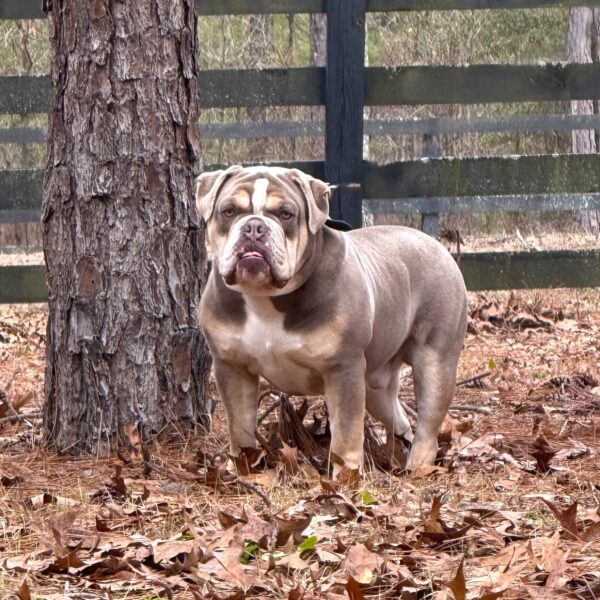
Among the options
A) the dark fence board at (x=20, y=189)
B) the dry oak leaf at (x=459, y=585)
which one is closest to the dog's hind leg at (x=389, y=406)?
the dry oak leaf at (x=459, y=585)

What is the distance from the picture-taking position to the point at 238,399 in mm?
4621

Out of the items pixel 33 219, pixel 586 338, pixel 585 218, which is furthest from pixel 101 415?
pixel 585 218

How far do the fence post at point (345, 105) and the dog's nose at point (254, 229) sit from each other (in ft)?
11.5

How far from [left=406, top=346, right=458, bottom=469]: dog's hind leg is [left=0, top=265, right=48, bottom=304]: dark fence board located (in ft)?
11.3

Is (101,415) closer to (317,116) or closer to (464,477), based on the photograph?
(464,477)

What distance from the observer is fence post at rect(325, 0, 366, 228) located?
7688 millimetres

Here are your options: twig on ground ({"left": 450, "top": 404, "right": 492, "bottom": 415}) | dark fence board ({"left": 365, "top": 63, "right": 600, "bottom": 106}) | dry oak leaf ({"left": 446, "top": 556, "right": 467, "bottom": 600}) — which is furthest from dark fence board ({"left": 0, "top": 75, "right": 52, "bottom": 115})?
dry oak leaf ({"left": 446, "top": 556, "right": 467, "bottom": 600})

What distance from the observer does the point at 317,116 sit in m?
15.9

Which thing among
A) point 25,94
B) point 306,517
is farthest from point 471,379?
point 25,94

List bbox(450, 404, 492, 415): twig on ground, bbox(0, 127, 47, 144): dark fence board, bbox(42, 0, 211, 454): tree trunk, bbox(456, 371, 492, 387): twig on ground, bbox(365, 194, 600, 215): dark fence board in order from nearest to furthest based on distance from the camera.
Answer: bbox(42, 0, 211, 454): tree trunk
bbox(450, 404, 492, 415): twig on ground
bbox(456, 371, 492, 387): twig on ground
bbox(365, 194, 600, 215): dark fence board
bbox(0, 127, 47, 144): dark fence board

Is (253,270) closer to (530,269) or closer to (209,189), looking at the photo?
(209,189)

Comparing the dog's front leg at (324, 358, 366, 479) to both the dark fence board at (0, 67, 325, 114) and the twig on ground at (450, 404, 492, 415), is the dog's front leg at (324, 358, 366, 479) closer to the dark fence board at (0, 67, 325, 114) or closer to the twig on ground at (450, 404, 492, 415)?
the twig on ground at (450, 404, 492, 415)

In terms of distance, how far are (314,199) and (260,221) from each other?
1.13 feet

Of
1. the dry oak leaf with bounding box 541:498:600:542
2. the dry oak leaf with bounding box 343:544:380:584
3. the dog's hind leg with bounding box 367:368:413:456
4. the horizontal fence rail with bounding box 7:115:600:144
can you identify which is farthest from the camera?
the horizontal fence rail with bounding box 7:115:600:144
